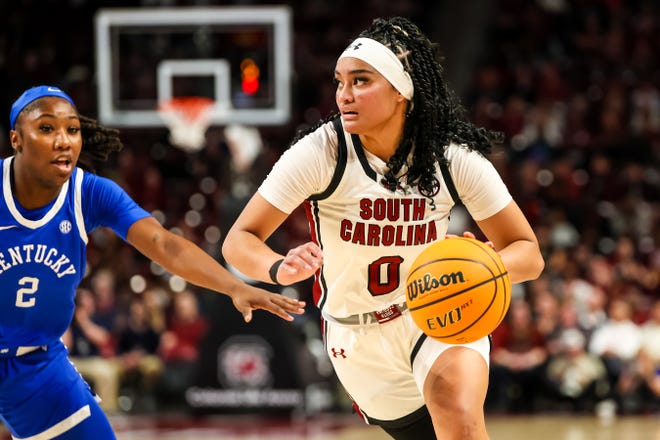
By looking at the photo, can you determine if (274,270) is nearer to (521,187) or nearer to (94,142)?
(94,142)

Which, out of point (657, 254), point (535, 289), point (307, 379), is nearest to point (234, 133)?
point (307, 379)

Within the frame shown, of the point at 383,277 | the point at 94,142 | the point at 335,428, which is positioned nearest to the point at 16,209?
the point at 94,142

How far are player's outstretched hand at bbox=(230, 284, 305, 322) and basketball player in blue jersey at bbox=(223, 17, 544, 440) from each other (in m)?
0.29

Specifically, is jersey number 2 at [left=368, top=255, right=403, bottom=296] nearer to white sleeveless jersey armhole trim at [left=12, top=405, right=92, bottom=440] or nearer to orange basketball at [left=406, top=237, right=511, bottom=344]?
orange basketball at [left=406, top=237, right=511, bottom=344]

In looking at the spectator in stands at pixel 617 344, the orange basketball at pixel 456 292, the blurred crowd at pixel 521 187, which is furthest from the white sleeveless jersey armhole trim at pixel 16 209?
the spectator in stands at pixel 617 344

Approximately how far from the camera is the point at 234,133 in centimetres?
1087

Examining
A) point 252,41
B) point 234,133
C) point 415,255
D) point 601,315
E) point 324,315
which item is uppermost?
point 252,41

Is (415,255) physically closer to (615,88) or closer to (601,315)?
(601,315)

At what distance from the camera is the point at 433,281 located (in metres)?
4.12

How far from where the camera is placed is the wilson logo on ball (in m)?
4.12

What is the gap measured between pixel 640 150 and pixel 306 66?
559 cm

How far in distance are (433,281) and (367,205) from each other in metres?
0.53

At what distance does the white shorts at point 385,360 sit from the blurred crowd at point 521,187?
18.6 ft

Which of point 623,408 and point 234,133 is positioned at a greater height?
point 234,133
